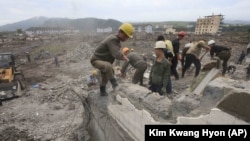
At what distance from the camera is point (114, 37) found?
376 cm

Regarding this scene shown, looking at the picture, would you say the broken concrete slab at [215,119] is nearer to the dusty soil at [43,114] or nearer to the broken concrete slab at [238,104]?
the broken concrete slab at [238,104]

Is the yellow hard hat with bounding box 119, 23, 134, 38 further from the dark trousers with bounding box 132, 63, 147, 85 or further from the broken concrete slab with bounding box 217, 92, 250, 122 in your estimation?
the broken concrete slab with bounding box 217, 92, 250, 122

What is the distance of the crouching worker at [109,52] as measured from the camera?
3645 mm

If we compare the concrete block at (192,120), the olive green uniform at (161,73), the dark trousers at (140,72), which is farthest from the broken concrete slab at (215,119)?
the dark trousers at (140,72)

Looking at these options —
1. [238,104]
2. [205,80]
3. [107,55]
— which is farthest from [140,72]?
[238,104]

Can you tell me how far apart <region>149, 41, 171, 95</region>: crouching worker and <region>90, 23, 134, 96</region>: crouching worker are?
604 millimetres

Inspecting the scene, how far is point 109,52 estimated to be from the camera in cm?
402

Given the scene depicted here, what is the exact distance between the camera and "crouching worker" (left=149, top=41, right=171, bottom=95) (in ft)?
12.8

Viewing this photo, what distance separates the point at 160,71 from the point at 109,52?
1038 mm

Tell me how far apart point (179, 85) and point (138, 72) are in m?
2.68

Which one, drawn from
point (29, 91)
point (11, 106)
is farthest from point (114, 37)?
point (29, 91)

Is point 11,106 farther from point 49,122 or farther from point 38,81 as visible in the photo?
point 38,81

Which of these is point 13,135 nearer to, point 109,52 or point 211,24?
point 109,52

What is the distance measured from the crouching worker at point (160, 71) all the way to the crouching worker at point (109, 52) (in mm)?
604
